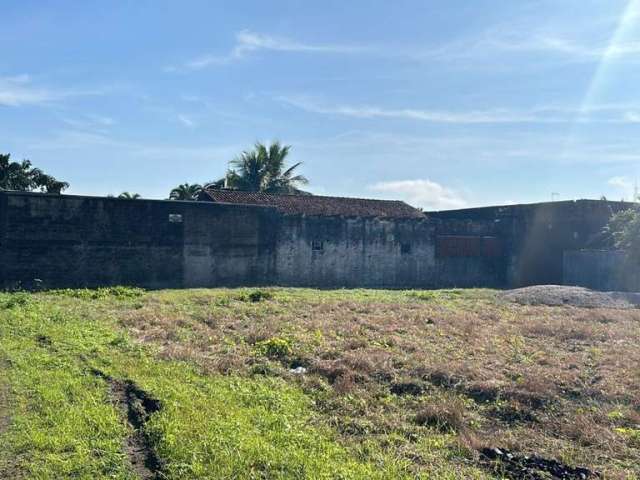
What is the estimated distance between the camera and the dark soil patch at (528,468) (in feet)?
14.3

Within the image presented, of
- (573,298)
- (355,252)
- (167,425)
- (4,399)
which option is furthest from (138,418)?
(355,252)

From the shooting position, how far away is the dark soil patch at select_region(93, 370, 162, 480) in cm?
430

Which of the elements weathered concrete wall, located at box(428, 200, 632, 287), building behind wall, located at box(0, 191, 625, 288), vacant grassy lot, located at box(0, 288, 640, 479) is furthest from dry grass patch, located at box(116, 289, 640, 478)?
weathered concrete wall, located at box(428, 200, 632, 287)

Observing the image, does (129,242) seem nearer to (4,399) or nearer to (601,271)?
(4,399)

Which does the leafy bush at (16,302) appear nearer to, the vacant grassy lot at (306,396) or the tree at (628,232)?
the vacant grassy lot at (306,396)

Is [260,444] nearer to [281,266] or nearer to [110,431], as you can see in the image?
[110,431]

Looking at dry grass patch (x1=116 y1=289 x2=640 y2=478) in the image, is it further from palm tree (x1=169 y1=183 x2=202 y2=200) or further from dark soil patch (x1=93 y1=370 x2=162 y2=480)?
palm tree (x1=169 y1=183 x2=202 y2=200)

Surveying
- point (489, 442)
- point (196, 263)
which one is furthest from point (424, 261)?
point (489, 442)

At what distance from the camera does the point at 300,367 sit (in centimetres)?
796

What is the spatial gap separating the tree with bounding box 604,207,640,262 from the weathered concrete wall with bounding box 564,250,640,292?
390 mm

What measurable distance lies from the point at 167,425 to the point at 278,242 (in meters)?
18.8

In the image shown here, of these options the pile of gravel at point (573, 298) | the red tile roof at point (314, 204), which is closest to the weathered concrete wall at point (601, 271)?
the pile of gravel at point (573, 298)

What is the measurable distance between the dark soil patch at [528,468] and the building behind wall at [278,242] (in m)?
17.7

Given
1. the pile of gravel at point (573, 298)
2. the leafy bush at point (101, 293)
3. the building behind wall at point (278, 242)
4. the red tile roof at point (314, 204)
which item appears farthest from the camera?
the red tile roof at point (314, 204)
